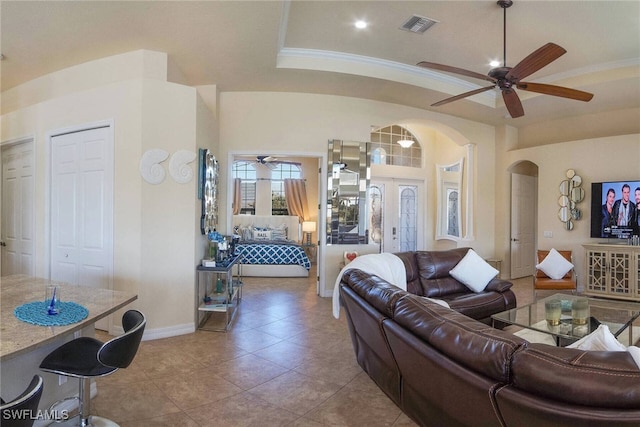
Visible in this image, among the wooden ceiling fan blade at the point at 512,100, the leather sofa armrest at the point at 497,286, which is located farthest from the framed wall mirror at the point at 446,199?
the wooden ceiling fan blade at the point at 512,100

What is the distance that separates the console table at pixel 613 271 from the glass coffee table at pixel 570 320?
1.75m

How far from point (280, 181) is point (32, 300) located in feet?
24.3

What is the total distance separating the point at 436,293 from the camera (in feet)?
12.6

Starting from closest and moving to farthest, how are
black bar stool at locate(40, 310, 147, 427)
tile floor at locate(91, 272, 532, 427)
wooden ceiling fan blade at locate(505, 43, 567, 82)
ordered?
black bar stool at locate(40, 310, 147, 427) < tile floor at locate(91, 272, 532, 427) < wooden ceiling fan blade at locate(505, 43, 567, 82)

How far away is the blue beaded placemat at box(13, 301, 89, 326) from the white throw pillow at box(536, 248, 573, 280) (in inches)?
210

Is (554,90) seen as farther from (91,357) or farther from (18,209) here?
(18,209)

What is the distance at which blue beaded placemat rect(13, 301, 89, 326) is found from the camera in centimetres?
166

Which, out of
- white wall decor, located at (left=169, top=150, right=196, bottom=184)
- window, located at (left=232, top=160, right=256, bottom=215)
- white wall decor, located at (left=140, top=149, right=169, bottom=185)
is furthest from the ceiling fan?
window, located at (left=232, top=160, right=256, bottom=215)

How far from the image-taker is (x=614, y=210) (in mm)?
5211

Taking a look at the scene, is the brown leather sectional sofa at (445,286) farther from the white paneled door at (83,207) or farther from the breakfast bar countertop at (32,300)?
the white paneled door at (83,207)

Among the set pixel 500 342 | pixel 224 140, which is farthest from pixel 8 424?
pixel 224 140

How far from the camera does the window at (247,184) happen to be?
9.22m

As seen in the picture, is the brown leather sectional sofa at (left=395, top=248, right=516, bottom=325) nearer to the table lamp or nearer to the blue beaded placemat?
the blue beaded placemat

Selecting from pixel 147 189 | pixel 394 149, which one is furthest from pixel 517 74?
pixel 394 149
